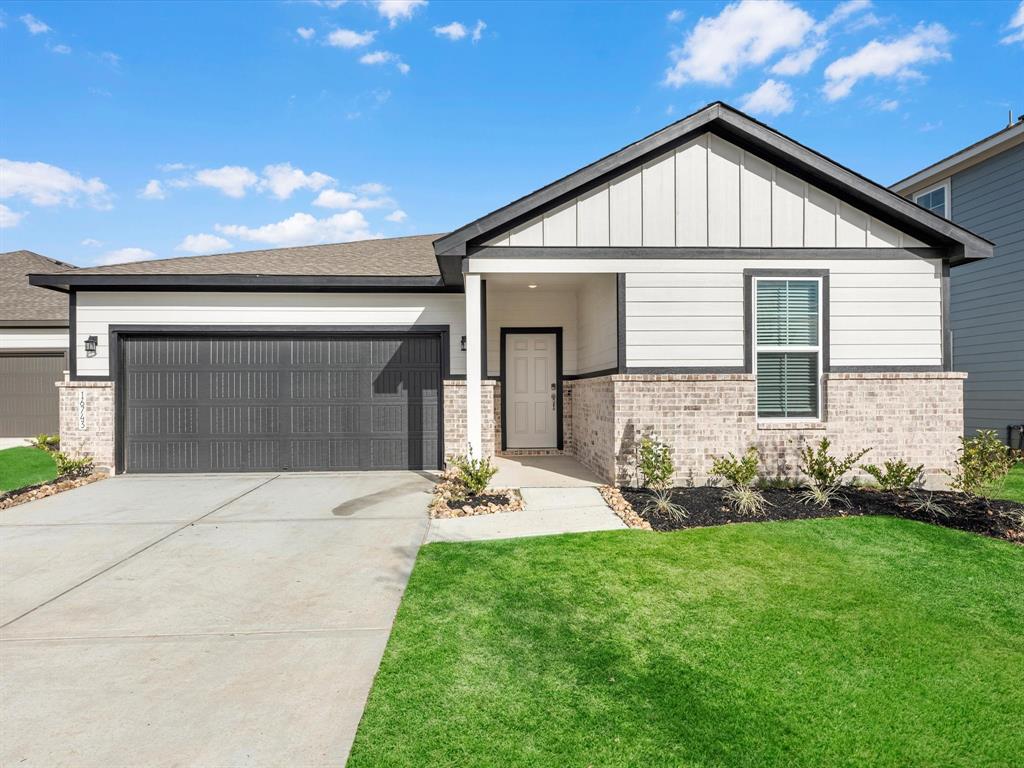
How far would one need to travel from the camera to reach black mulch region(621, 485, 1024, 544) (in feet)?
16.5

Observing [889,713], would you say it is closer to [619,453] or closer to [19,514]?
[619,453]

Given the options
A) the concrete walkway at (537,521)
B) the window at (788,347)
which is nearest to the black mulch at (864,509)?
the concrete walkway at (537,521)

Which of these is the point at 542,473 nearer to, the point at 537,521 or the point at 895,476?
the point at 537,521

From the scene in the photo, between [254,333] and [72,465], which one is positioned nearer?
[72,465]

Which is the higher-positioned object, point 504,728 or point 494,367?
point 494,367

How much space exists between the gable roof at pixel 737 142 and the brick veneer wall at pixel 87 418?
19.9ft

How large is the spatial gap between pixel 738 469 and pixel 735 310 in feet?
7.08

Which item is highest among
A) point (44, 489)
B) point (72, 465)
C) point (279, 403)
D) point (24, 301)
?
point (24, 301)

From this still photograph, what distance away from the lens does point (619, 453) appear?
22.3 feet

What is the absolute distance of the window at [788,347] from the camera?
6.95 metres

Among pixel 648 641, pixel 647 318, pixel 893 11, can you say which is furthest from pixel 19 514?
pixel 893 11

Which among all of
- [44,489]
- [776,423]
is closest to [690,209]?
[776,423]

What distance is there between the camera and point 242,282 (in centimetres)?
802

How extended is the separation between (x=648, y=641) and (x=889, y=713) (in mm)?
1151
